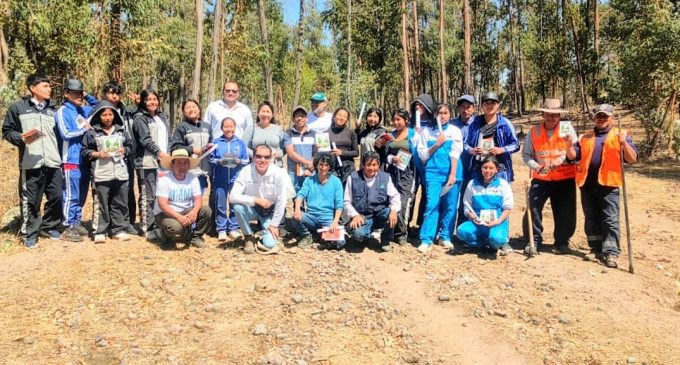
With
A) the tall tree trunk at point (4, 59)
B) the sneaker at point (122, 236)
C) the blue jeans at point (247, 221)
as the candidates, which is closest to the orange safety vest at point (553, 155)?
the blue jeans at point (247, 221)

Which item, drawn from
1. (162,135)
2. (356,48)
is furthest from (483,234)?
(356,48)

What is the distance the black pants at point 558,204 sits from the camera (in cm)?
596

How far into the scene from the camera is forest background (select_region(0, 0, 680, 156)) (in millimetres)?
12570

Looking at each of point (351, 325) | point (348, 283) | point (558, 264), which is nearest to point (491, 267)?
point (558, 264)

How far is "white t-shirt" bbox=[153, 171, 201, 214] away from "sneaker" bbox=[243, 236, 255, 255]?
0.82 meters

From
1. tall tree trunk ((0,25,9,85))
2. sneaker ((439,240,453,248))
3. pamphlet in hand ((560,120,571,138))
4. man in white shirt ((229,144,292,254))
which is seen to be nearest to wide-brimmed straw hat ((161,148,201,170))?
man in white shirt ((229,144,292,254))

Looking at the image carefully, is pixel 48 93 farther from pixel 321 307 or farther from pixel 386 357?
pixel 386 357

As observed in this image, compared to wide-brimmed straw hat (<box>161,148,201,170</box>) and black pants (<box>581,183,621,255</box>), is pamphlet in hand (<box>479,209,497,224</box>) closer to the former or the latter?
black pants (<box>581,183,621,255</box>)

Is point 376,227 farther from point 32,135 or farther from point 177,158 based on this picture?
point 32,135

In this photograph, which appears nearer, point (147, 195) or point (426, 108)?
point (426, 108)

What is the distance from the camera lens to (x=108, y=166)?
232 inches

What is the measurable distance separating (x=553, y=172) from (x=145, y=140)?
5080 mm

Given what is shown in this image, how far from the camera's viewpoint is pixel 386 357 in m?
3.71

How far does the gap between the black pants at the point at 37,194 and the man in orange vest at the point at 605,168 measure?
6.31m
